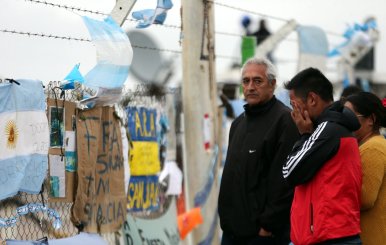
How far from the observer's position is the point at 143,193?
7.61m

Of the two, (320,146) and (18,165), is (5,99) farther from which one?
(320,146)

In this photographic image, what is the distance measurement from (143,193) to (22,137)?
7.86ft

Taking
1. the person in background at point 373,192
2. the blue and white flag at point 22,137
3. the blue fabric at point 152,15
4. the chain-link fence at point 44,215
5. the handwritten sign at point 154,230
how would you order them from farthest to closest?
1. the handwritten sign at point 154,230
2. the blue fabric at point 152,15
3. the chain-link fence at point 44,215
4. the blue and white flag at point 22,137
5. the person in background at point 373,192

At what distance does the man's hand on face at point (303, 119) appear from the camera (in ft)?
15.3

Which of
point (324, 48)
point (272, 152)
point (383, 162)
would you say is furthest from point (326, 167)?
point (324, 48)

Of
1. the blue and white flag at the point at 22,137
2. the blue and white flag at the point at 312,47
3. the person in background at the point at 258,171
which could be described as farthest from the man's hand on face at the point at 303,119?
the blue and white flag at the point at 312,47

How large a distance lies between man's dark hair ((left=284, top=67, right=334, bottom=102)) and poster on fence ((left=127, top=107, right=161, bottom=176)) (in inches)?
110

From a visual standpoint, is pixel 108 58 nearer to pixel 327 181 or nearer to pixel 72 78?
pixel 72 78

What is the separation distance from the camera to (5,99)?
531 centimetres

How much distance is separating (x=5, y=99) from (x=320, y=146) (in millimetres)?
2356

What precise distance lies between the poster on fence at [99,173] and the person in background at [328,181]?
7.09 feet

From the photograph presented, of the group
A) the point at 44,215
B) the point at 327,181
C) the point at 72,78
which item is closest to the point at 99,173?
the point at 44,215

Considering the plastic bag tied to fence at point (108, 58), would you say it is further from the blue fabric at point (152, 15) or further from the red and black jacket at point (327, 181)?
the red and black jacket at point (327, 181)

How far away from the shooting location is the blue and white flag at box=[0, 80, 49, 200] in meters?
5.28
